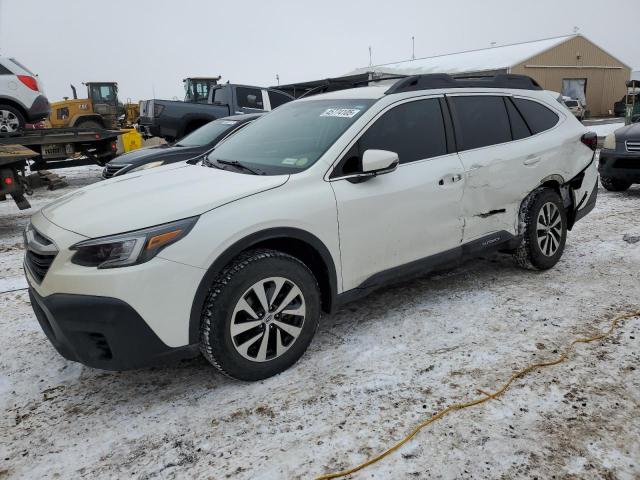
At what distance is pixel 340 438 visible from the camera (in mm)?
2371

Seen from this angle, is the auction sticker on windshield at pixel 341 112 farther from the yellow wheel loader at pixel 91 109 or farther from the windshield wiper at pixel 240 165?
the yellow wheel loader at pixel 91 109

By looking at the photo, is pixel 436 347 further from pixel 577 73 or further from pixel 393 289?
pixel 577 73

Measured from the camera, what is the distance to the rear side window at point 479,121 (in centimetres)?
377

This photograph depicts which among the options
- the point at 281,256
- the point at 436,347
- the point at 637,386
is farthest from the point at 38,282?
the point at 637,386

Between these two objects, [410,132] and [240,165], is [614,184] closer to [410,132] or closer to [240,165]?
[410,132]

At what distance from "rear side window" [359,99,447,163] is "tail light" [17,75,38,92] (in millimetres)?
10288

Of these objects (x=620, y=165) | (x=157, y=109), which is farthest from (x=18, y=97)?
(x=620, y=165)

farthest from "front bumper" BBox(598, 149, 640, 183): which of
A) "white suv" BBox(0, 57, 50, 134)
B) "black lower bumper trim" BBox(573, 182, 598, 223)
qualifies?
"white suv" BBox(0, 57, 50, 134)

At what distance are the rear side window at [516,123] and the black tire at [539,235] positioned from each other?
0.51 meters

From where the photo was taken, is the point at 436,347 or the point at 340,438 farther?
the point at 436,347

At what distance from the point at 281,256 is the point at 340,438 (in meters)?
1.03

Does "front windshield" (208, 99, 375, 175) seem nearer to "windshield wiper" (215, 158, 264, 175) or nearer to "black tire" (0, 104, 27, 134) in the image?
"windshield wiper" (215, 158, 264, 175)

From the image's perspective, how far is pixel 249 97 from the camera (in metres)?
13.0

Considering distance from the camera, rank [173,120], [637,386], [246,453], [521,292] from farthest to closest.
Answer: [173,120], [521,292], [637,386], [246,453]
